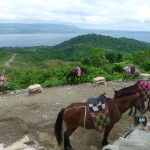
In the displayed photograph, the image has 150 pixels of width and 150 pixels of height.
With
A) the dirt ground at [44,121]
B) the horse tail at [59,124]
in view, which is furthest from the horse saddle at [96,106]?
the dirt ground at [44,121]


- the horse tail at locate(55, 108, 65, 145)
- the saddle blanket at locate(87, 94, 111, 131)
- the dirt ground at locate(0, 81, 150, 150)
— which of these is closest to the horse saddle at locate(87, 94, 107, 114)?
A: the saddle blanket at locate(87, 94, 111, 131)

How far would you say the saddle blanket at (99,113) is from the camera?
3.50m

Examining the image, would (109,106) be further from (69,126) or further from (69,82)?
(69,82)

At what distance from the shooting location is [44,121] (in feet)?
17.9

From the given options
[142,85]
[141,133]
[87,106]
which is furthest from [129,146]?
[142,85]

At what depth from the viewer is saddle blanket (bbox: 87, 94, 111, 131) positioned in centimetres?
350

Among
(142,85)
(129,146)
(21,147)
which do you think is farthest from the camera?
(142,85)

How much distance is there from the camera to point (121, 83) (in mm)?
9734

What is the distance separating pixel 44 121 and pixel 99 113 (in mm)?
2688

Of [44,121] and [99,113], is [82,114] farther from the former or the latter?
[44,121]

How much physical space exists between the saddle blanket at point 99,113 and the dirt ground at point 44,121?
2.99 ft

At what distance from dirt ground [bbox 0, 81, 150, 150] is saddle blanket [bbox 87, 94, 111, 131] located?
0.91 metres

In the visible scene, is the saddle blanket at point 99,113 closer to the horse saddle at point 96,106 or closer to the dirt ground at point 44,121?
the horse saddle at point 96,106

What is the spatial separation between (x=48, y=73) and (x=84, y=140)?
8794mm
